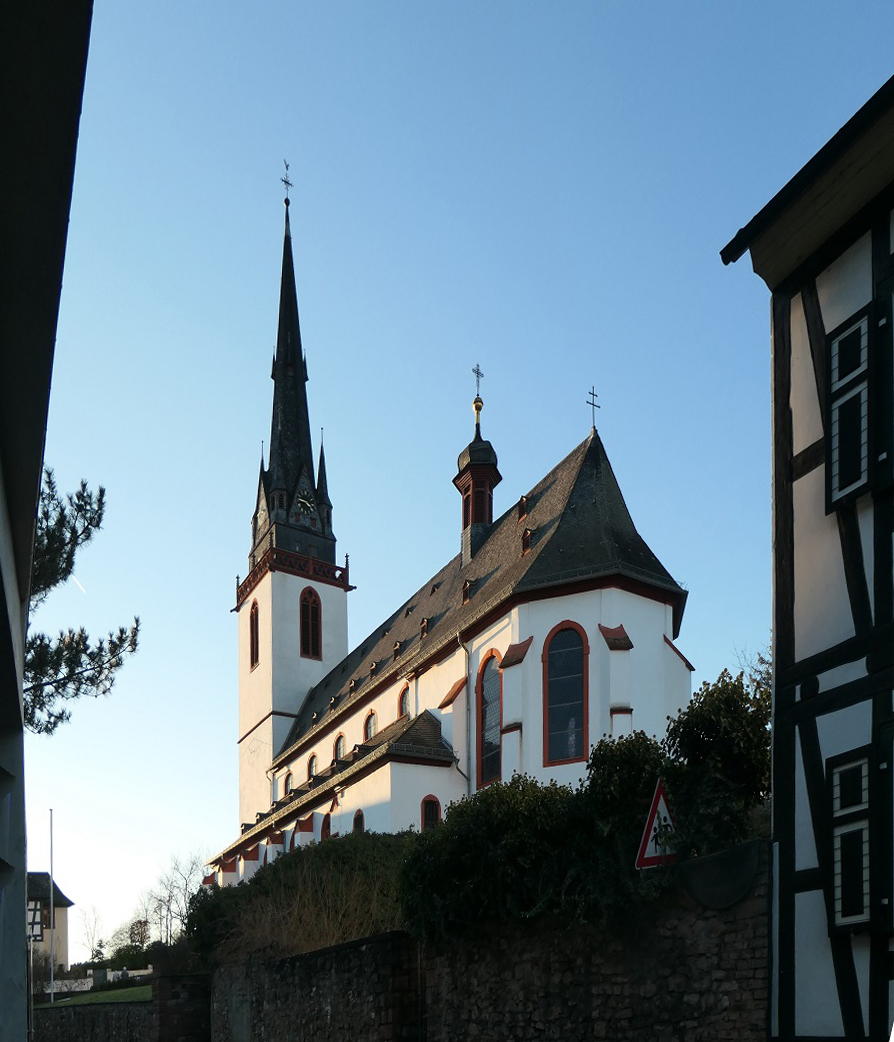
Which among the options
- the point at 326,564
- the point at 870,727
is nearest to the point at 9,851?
the point at 870,727

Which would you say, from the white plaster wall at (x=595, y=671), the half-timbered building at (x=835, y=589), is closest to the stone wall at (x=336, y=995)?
the half-timbered building at (x=835, y=589)

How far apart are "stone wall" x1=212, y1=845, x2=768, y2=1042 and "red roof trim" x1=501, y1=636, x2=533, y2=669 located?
38.0ft

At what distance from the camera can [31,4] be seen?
2027 millimetres

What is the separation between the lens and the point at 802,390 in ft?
37.3

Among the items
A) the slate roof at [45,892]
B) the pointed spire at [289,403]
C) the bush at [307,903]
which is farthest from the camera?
the slate roof at [45,892]

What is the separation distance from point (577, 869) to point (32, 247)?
11.1 m

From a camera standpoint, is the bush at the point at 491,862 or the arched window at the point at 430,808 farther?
the arched window at the point at 430,808

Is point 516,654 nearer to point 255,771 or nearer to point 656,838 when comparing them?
point 656,838

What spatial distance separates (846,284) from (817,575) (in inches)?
99.7

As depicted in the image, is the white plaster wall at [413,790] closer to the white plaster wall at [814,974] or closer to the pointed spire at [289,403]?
the white plaster wall at [814,974]

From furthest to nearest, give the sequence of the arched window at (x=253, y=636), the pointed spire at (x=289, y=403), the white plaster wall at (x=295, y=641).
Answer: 1. the pointed spire at (x=289, y=403)
2. the arched window at (x=253, y=636)
3. the white plaster wall at (x=295, y=641)

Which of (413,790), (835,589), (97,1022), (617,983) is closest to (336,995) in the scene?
(617,983)

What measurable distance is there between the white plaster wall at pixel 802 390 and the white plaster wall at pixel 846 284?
0.34 meters

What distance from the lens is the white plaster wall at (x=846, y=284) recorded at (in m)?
10.6
